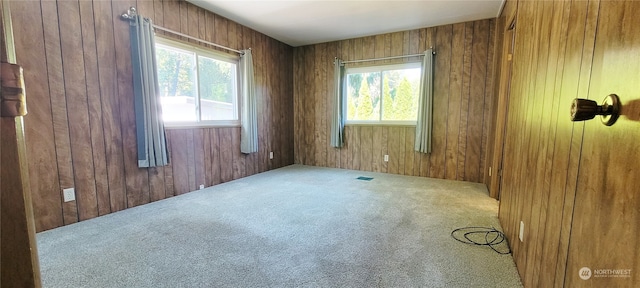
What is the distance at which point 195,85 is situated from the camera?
346 centimetres

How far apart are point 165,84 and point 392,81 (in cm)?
333

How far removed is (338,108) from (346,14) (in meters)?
1.64

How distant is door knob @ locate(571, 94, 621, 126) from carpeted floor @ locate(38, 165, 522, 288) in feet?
3.91

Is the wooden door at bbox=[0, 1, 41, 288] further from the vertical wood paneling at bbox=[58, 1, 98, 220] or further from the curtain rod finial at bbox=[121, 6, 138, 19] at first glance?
the curtain rod finial at bbox=[121, 6, 138, 19]

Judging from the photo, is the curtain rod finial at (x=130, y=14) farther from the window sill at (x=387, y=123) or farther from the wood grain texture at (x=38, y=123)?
the window sill at (x=387, y=123)

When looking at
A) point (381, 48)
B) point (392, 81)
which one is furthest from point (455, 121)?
point (381, 48)

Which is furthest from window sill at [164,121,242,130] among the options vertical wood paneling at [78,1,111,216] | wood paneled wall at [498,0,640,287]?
wood paneled wall at [498,0,640,287]

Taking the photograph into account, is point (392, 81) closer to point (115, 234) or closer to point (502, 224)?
point (502, 224)

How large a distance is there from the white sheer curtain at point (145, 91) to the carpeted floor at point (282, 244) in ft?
2.07

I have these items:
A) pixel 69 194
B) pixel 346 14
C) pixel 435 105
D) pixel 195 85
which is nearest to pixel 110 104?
pixel 69 194

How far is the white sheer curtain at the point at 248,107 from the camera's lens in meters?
4.09

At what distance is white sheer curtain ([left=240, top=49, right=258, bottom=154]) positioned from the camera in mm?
4086

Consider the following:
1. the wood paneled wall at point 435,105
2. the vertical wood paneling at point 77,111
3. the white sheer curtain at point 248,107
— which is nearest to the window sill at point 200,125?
the white sheer curtain at point 248,107

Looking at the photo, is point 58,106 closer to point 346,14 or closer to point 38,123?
point 38,123
